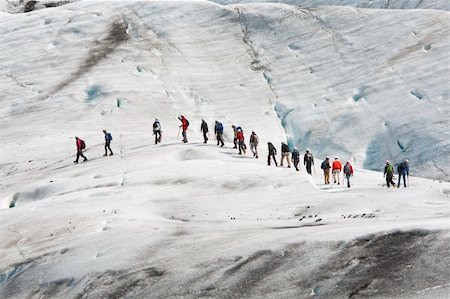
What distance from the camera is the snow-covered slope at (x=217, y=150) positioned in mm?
20594

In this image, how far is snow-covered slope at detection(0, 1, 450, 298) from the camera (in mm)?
20594

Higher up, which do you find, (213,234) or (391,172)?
(391,172)

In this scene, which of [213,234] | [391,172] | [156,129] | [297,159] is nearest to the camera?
[213,234]

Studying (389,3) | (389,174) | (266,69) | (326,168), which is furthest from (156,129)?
(389,3)

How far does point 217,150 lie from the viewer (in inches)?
1624

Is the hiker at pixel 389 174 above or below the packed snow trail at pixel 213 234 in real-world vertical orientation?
above

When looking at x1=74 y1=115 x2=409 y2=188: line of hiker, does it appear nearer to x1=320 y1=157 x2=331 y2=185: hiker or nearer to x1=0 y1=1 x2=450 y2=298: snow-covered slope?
x1=320 y1=157 x2=331 y2=185: hiker

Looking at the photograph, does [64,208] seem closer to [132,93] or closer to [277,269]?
[277,269]

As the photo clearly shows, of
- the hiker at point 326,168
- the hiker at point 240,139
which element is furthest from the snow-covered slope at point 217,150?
the hiker at point 326,168

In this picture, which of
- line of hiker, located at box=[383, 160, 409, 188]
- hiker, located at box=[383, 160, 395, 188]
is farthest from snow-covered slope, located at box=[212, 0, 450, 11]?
hiker, located at box=[383, 160, 395, 188]

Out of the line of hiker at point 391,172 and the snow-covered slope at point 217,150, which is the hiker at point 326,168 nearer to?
the snow-covered slope at point 217,150

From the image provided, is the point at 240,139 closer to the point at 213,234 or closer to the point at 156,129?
the point at 156,129

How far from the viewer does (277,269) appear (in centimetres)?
2030

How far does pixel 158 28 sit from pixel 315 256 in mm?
47828
